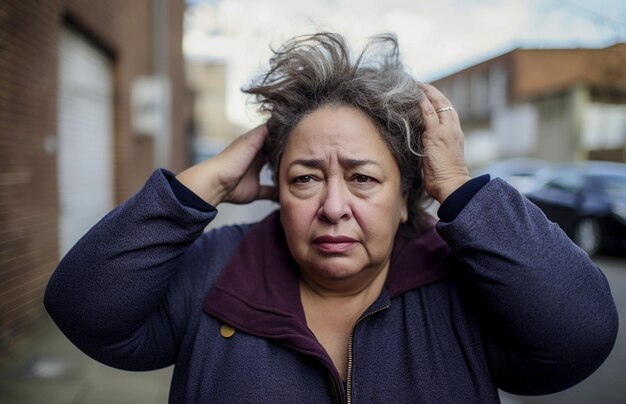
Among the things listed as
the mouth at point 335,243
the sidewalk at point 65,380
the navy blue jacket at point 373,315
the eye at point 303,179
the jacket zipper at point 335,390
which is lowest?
the sidewalk at point 65,380

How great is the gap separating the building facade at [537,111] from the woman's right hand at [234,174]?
1359 centimetres

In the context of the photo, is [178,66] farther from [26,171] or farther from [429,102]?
[429,102]

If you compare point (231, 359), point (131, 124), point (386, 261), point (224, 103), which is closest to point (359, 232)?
point (386, 261)

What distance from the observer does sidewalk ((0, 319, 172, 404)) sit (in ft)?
12.2

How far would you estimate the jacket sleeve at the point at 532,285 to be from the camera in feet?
4.76

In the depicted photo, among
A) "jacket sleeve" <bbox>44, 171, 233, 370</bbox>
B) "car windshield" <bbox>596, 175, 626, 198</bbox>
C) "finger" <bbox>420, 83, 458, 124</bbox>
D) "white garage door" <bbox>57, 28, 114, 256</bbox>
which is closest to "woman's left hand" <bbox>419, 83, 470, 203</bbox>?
"finger" <bbox>420, 83, 458, 124</bbox>

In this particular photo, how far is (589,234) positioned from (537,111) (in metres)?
20.1

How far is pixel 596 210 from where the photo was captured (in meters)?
8.95

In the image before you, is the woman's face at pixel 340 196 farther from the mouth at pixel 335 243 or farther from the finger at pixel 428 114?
the finger at pixel 428 114

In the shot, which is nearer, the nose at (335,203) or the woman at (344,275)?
the woman at (344,275)

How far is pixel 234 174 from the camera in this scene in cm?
194

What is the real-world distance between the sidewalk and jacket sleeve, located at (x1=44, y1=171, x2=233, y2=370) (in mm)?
2273

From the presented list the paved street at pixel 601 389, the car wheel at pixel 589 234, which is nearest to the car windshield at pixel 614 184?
the car wheel at pixel 589 234

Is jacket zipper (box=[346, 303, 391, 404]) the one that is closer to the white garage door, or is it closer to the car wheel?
the white garage door
